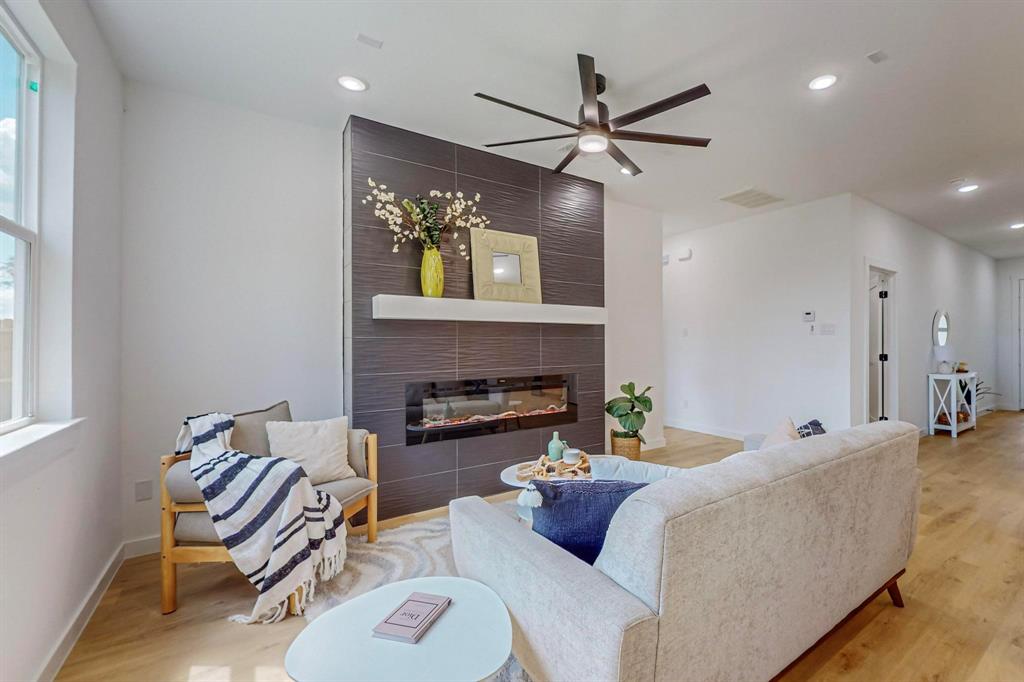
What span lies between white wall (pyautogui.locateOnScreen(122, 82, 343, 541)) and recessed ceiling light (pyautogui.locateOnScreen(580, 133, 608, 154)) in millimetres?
1799

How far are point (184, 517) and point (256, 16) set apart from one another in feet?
7.88

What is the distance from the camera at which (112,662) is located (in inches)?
67.8

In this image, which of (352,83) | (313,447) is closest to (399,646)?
(313,447)

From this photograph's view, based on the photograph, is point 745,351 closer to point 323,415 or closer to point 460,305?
point 460,305

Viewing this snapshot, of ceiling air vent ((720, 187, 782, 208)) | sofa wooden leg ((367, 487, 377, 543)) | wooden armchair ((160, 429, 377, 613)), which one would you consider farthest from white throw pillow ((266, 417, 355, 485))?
ceiling air vent ((720, 187, 782, 208))

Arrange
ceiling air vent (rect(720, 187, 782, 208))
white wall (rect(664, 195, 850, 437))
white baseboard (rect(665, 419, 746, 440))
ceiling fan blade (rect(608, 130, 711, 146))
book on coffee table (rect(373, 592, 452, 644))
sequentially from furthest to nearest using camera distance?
1. white baseboard (rect(665, 419, 746, 440))
2. white wall (rect(664, 195, 850, 437))
3. ceiling air vent (rect(720, 187, 782, 208))
4. ceiling fan blade (rect(608, 130, 711, 146))
5. book on coffee table (rect(373, 592, 452, 644))

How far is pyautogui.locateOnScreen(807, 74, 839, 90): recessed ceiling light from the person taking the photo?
2.60 meters

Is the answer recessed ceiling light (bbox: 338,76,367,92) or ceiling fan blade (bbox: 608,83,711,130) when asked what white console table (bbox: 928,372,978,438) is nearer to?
ceiling fan blade (bbox: 608,83,711,130)

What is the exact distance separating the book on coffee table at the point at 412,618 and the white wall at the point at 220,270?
7.35 ft

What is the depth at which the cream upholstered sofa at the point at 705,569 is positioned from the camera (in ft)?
3.36

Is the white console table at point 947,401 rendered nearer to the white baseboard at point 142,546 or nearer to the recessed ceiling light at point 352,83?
the recessed ceiling light at point 352,83

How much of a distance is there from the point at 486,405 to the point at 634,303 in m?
2.27

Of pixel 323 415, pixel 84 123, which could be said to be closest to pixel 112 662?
pixel 323 415

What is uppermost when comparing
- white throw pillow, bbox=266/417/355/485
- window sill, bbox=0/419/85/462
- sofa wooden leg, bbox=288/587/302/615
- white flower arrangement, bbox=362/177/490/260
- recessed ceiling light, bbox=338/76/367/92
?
recessed ceiling light, bbox=338/76/367/92
